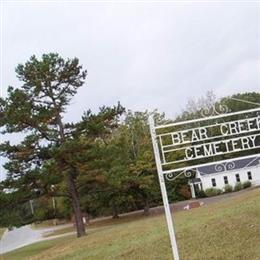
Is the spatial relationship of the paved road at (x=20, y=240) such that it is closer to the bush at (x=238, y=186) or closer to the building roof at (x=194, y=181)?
the building roof at (x=194, y=181)

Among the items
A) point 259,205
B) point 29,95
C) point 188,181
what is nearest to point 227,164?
point 259,205

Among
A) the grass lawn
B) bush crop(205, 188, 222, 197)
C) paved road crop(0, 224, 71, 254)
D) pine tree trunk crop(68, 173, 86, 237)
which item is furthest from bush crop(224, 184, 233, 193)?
the grass lawn

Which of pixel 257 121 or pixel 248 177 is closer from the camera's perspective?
pixel 257 121

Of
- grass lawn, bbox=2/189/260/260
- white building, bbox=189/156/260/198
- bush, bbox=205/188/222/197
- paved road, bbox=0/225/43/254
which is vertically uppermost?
white building, bbox=189/156/260/198

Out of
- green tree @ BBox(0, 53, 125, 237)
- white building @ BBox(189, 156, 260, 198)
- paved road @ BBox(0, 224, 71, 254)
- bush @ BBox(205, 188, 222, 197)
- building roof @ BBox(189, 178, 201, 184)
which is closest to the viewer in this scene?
green tree @ BBox(0, 53, 125, 237)

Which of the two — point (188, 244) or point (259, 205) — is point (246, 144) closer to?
point (188, 244)

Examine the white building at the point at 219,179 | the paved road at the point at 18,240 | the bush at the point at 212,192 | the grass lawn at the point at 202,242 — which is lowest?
the grass lawn at the point at 202,242

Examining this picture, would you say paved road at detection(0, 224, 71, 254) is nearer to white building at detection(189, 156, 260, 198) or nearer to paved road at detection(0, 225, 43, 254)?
paved road at detection(0, 225, 43, 254)

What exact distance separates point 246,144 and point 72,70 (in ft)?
66.4

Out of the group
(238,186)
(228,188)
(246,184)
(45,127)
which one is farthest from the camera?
(228,188)

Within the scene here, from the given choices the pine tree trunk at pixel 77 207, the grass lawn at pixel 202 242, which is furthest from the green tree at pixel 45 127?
the grass lawn at pixel 202 242

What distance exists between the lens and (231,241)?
9844 millimetres

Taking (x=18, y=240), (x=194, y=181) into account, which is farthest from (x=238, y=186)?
(x=18, y=240)

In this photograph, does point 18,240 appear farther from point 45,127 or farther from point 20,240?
point 45,127
